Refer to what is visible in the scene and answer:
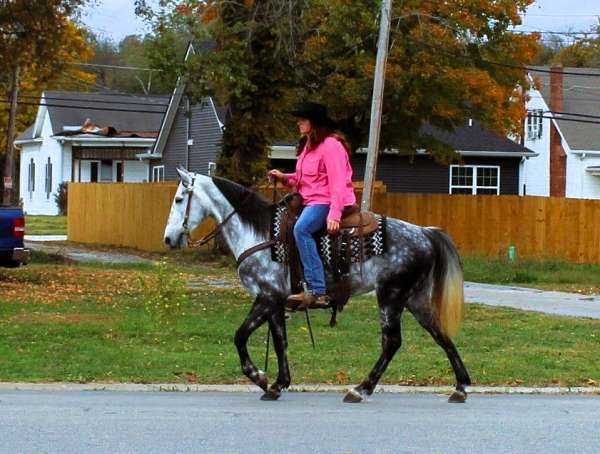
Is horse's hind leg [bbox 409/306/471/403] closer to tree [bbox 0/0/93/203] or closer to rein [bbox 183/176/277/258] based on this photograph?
rein [bbox 183/176/277/258]

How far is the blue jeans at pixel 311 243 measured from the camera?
10.8 m

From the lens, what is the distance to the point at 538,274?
28.1 metres

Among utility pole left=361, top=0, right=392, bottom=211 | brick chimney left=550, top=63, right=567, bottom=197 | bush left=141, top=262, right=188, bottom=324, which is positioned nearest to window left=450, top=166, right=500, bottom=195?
brick chimney left=550, top=63, right=567, bottom=197

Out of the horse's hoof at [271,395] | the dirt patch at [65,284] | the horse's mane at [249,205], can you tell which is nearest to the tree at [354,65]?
the dirt patch at [65,284]

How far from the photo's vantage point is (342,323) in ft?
55.1

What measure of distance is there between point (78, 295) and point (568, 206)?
17644mm

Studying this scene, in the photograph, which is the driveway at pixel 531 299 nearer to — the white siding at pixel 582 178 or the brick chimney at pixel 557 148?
the white siding at pixel 582 178

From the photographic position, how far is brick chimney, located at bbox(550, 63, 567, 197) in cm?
5288

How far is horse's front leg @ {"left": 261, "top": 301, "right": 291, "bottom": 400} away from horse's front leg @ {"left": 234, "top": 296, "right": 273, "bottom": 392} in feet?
0.31

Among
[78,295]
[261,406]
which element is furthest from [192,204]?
[78,295]

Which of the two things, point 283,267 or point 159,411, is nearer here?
point 159,411

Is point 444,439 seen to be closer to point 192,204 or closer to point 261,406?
point 261,406

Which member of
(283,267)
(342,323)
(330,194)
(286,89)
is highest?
(286,89)

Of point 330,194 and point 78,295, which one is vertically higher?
point 330,194
